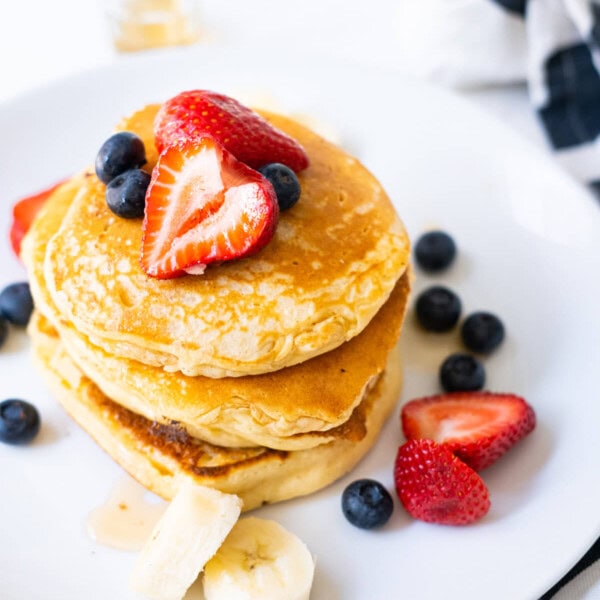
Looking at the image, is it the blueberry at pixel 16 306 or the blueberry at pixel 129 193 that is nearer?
the blueberry at pixel 129 193

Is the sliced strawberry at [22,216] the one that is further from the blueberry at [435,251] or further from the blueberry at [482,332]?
the blueberry at [482,332]

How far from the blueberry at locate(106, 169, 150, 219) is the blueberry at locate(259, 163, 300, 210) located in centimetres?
28

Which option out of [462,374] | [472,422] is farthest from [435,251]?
[472,422]

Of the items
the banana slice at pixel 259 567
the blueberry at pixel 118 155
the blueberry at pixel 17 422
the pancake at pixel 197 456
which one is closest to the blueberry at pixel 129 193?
the blueberry at pixel 118 155

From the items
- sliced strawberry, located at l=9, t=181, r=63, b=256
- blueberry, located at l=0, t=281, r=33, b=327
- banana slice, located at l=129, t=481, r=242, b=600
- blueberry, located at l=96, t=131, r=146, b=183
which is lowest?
banana slice, located at l=129, t=481, r=242, b=600

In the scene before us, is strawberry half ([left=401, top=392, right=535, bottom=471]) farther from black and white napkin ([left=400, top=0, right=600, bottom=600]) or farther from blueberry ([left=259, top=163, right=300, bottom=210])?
black and white napkin ([left=400, top=0, right=600, bottom=600])

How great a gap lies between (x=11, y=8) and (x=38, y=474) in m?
2.58

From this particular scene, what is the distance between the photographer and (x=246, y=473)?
6.83 ft

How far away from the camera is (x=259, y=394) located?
6.42 feet

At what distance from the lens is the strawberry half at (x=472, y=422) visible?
6.97 feet

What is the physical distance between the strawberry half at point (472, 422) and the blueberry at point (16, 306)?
1.11 metres

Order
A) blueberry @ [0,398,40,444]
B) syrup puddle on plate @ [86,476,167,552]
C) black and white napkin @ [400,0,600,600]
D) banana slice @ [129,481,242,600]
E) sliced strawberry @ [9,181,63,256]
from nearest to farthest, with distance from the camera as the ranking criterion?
banana slice @ [129,481,242,600] → syrup puddle on plate @ [86,476,167,552] → blueberry @ [0,398,40,444] → sliced strawberry @ [9,181,63,256] → black and white napkin @ [400,0,600,600]

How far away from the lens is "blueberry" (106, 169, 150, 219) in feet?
6.56

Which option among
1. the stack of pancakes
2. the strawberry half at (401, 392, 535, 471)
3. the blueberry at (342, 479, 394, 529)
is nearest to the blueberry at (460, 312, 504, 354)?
the strawberry half at (401, 392, 535, 471)
